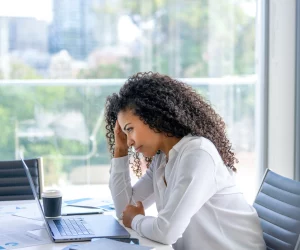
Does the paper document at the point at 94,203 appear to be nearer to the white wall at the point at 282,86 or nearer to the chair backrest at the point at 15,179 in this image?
the chair backrest at the point at 15,179

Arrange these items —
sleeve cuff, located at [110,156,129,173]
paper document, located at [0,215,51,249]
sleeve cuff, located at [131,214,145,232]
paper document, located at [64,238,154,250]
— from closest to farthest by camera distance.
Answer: paper document, located at [64,238,154,250] → paper document, located at [0,215,51,249] → sleeve cuff, located at [131,214,145,232] → sleeve cuff, located at [110,156,129,173]

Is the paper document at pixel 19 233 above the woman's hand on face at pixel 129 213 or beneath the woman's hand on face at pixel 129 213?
beneath

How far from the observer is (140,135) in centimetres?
208

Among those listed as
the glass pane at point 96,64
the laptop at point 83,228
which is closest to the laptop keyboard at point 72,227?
the laptop at point 83,228

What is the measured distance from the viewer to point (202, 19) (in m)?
4.50

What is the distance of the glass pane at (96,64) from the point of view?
434cm

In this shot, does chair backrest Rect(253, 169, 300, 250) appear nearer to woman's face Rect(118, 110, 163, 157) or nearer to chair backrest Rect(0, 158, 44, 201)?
woman's face Rect(118, 110, 163, 157)

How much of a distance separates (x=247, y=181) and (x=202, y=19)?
1333 millimetres

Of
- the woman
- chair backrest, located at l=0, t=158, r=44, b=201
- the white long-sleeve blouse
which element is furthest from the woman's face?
chair backrest, located at l=0, t=158, r=44, b=201

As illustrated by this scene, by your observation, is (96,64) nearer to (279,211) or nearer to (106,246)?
(279,211)

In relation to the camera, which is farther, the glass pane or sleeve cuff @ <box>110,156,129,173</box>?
the glass pane

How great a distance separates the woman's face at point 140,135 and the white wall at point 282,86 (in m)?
2.03

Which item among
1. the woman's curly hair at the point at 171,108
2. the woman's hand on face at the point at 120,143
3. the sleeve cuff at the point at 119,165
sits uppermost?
the woman's curly hair at the point at 171,108

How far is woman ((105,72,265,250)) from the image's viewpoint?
183 cm
